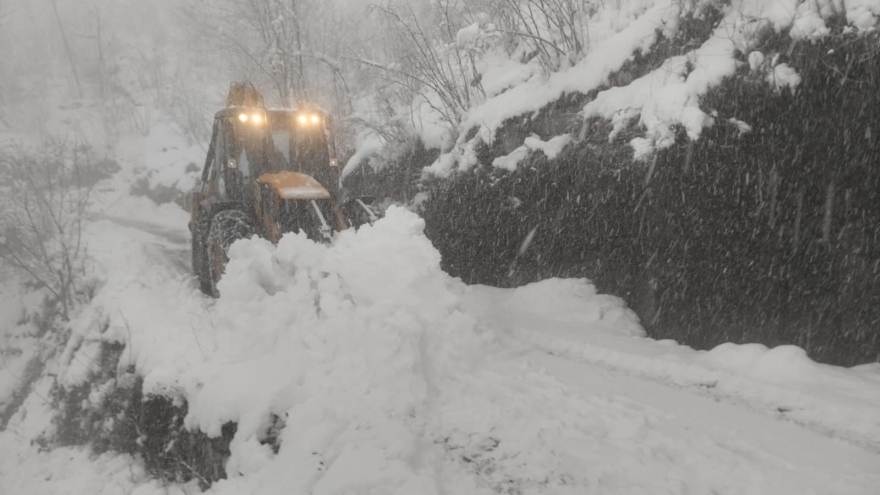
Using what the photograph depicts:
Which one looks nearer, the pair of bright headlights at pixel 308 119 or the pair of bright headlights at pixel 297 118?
the pair of bright headlights at pixel 297 118

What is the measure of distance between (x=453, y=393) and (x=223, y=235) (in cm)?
352

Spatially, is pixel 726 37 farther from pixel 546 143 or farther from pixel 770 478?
pixel 770 478

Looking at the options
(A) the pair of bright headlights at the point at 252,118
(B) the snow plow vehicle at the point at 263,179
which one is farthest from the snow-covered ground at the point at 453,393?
Answer: (A) the pair of bright headlights at the point at 252,118

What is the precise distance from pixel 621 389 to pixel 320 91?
14.9m

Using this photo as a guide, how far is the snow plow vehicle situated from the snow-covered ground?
806 mm

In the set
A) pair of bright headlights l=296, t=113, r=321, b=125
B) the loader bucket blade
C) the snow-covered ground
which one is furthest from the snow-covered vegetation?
pair of bright headlights l=296, t=113, r=321, b=125

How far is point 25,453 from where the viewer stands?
23.5ft

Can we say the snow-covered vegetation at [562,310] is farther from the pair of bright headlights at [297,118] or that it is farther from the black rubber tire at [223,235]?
the pair of bright headlights at [297,118]

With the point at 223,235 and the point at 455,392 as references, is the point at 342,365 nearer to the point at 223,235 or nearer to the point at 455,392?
the point at 455,392

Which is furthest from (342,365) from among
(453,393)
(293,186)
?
(293,186)

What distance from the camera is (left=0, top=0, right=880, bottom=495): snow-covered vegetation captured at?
10.3 feet

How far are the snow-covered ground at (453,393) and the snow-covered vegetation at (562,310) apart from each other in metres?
0.02

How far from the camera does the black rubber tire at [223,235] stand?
226 inches

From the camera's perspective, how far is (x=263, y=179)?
6109 millimetres
